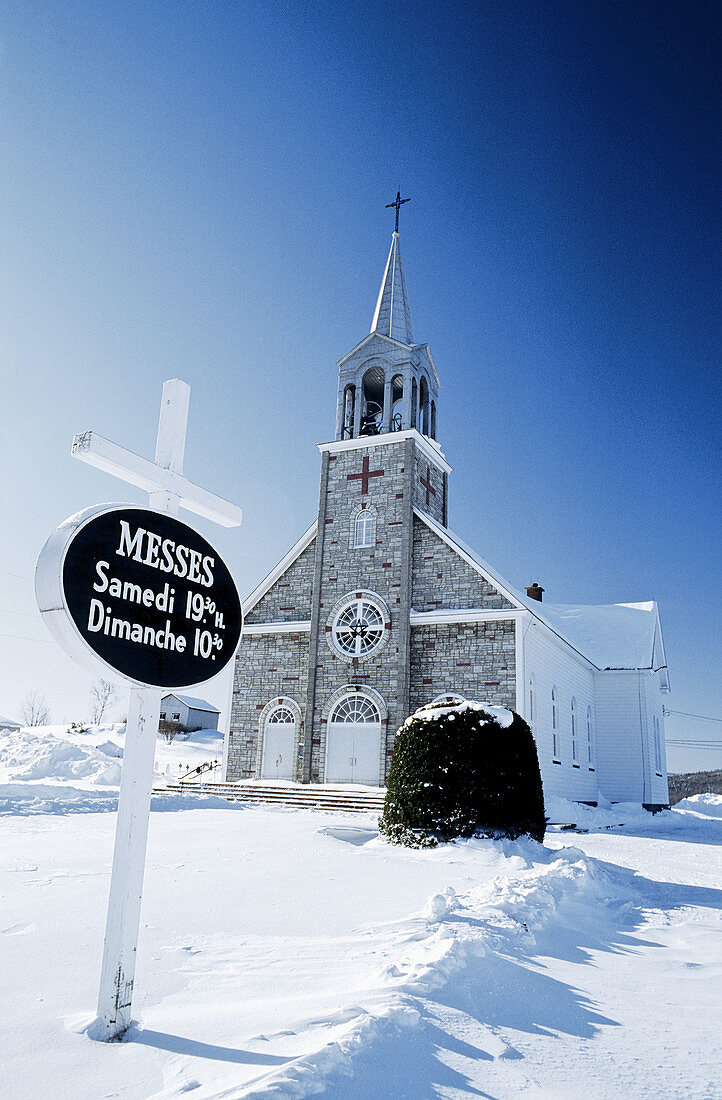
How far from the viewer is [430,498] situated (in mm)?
25781

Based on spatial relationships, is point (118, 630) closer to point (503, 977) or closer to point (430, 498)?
point (503, 977)

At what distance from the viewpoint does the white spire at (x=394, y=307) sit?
27.4 m

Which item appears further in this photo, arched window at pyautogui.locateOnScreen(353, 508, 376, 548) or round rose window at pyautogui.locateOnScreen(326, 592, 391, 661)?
arched window at pyautogui.locateOnScreen(353, 508, 376, 548)

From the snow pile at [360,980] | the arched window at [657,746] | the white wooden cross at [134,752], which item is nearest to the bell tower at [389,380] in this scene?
the arched window at [657,746]

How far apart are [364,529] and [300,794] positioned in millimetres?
8621

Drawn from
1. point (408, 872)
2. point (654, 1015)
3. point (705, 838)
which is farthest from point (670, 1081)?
point (705, 838)

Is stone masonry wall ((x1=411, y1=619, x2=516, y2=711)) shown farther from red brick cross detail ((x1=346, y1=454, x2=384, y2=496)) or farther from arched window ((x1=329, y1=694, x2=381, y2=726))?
red brick cross detail ((x1=346, y1=454, x2=384, y2=496))

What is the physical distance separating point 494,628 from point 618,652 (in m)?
14.4

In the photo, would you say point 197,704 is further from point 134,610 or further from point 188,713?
point 134,610

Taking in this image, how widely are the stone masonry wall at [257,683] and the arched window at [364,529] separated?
3.62 m

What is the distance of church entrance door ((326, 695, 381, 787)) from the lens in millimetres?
22469

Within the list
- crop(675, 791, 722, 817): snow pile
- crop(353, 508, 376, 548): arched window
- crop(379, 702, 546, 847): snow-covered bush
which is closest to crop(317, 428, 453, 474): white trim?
crop(353, 508, 376, 548): arched window

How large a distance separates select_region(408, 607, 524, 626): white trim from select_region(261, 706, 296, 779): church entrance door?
5.40m

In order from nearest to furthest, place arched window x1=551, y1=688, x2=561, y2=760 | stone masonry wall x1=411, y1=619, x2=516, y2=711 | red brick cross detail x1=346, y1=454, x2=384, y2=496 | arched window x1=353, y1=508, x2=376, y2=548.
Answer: stone masonry wall x1=411, y1=619, x2=516, y2=711 < arched window x1=551, y1=688, x2=561, y2=760 < arched window x1=353, y1=508, x2=376, y2=548 < red brick cross detail x1=346, y1=454, x2=384, y2=496
